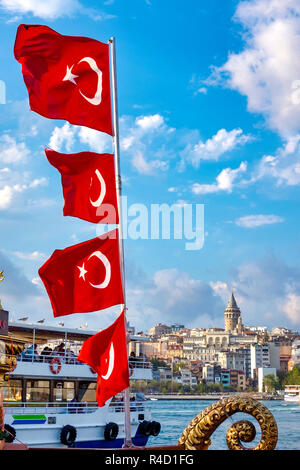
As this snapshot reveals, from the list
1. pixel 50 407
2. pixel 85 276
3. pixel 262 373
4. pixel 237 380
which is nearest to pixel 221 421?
pixel 85 276

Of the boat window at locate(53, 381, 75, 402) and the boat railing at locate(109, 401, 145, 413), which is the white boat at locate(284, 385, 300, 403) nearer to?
the boat railing at locate(109, 401, 145, 413)

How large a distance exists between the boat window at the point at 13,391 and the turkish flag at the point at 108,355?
10.6 metres

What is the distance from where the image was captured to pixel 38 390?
16359mm

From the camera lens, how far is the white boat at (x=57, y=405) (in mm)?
15148

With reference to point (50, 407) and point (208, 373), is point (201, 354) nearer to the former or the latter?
point (208, 373)

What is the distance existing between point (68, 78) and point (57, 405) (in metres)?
12.1

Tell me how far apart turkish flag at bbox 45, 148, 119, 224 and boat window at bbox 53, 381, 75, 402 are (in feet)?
38.9

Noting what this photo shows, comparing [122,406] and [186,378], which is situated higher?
[122,406]

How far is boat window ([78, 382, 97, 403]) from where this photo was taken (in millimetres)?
17406

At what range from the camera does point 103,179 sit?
18.6 ft

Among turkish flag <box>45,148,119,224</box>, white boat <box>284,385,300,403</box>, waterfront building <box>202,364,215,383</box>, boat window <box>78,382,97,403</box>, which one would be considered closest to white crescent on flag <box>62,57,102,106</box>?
turkish flag <box>45,148,119,224</box>

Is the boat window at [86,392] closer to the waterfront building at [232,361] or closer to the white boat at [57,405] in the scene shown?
the white boat at [57,405]

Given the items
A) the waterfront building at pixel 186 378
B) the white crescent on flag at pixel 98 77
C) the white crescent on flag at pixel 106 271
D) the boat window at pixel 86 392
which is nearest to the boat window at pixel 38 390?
the boat window at pixel 86 392
